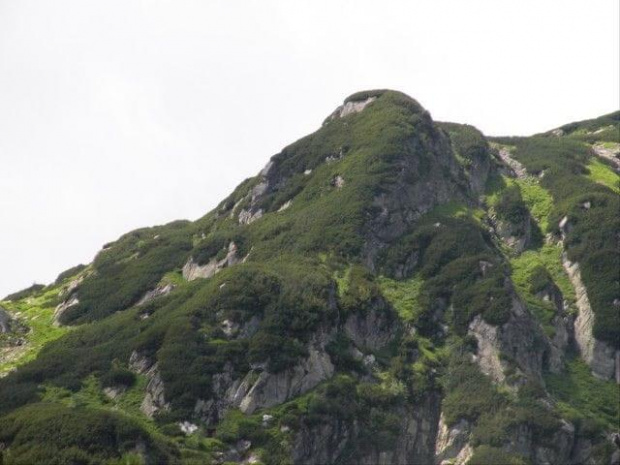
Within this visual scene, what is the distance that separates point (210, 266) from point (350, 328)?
93.2 ft

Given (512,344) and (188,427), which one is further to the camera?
(512,344)

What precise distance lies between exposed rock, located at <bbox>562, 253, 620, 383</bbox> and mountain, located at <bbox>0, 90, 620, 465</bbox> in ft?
0.75

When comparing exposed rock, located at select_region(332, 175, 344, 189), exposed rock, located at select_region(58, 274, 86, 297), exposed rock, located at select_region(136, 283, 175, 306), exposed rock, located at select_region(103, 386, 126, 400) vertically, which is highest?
exposed rock, located at select_region(332, 175, 344, 189)

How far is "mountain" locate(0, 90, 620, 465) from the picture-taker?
75.9 m

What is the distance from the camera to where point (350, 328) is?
8919cm

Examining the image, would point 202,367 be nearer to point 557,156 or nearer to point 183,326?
point 183,326

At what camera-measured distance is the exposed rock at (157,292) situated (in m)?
110

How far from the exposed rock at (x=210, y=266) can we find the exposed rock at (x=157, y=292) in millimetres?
3049

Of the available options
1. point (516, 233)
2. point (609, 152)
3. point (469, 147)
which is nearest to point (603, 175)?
point (609, 152)

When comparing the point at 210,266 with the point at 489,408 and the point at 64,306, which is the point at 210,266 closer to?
the point at 64,306

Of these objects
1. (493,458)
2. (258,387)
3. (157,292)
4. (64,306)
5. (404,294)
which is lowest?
(493,458)

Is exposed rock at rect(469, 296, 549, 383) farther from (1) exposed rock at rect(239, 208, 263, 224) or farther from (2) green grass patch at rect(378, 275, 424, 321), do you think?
(1) exposed rock at rect(239, 208, 263, 224)

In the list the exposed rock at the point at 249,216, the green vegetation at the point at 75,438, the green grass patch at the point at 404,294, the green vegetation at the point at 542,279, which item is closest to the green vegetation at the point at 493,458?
the green grass patch at the point at 404,294

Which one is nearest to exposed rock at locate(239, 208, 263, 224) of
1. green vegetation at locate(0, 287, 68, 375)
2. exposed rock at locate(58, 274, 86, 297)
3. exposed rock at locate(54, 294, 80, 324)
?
exposed rock at locate(58, 274, 86, 297)
